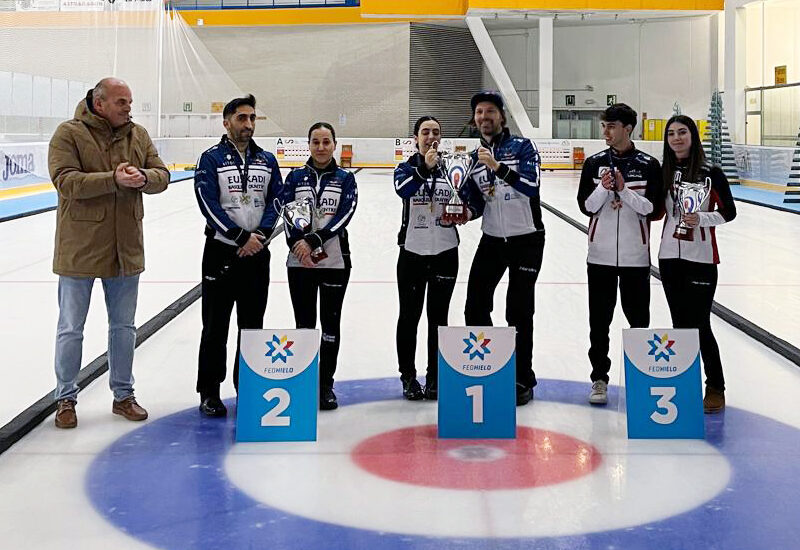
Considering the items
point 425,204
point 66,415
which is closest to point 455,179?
point 425,204

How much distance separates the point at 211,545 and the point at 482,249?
2.35m

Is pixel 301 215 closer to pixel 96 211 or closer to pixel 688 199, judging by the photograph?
pixel 96 211

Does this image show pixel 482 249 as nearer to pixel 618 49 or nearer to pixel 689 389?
pixel 689 389

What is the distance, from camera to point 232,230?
4.35 metres

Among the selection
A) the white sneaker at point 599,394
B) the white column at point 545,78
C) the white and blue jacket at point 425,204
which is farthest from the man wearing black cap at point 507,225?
the white column at point 545,78

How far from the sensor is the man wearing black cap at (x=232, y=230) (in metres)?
4.40

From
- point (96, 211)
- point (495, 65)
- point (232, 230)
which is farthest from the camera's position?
point (495, 65)

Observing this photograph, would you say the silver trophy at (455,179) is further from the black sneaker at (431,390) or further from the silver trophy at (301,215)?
the black sneaker at (431,390)

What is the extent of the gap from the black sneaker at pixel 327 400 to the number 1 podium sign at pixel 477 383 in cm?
69

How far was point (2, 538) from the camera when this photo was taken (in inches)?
122

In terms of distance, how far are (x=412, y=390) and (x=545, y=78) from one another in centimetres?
2595

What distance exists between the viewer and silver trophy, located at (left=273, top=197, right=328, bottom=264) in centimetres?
444

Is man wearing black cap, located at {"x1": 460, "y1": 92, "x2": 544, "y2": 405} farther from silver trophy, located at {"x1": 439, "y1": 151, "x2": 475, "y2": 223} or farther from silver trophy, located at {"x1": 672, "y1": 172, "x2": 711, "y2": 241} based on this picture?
silver trophy, located at {"x1": 672, "y1": 172, "x2": 711, "y2": 241}

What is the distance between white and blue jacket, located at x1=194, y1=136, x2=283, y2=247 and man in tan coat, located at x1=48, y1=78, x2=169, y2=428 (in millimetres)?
216
